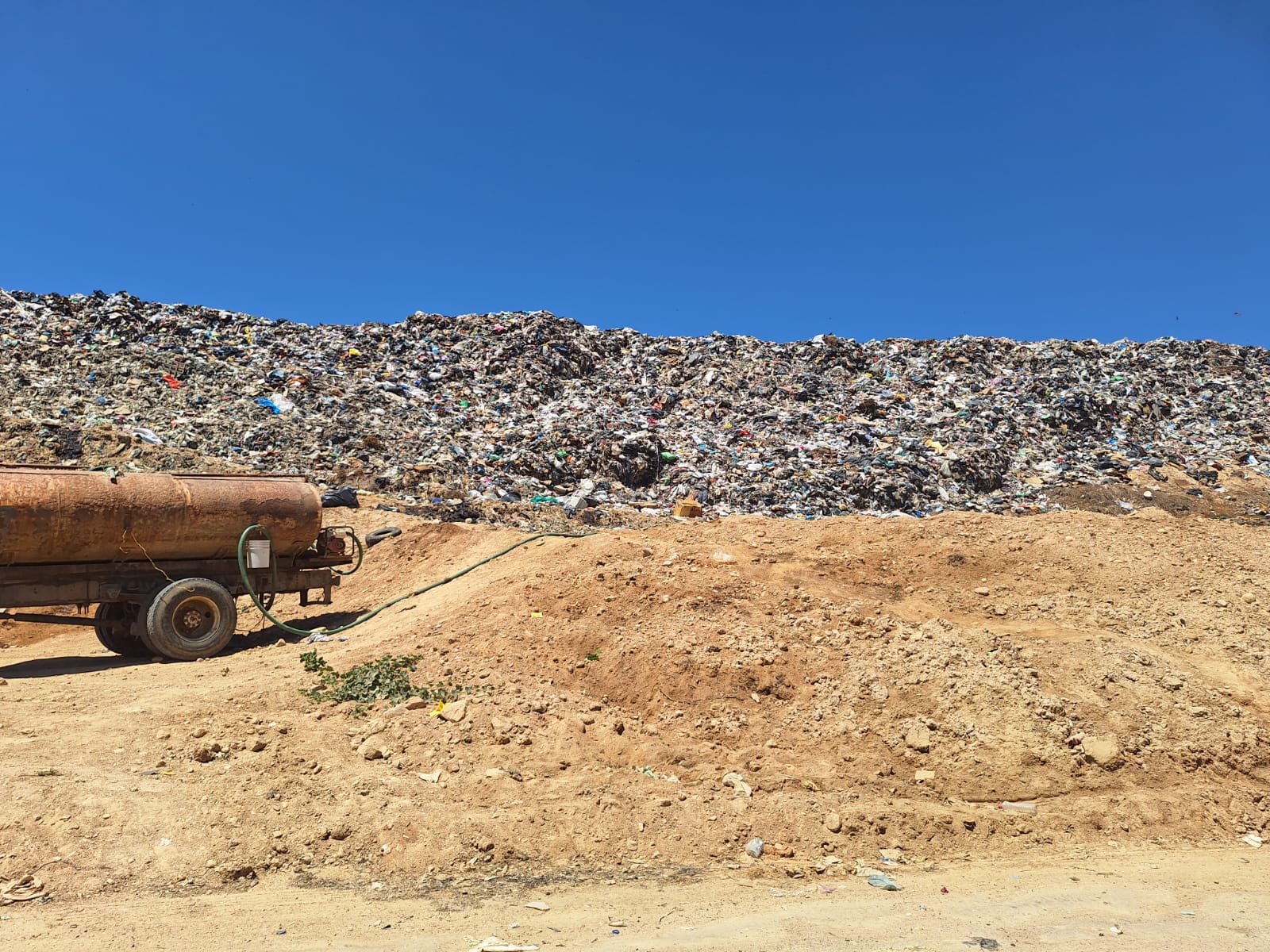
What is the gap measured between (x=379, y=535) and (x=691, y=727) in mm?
6651

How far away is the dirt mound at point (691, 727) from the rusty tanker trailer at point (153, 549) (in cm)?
44

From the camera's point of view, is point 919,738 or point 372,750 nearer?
point 372,750

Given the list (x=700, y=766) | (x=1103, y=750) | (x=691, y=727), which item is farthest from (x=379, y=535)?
(x=1103, y=750)

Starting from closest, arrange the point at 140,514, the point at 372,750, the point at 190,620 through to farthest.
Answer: the point at 372,750 → the point at 140,514 → the point at 190,620

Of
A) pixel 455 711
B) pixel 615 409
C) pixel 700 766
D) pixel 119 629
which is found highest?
pixel 615 409

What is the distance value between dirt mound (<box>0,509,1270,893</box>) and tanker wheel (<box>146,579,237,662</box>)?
0.24 m

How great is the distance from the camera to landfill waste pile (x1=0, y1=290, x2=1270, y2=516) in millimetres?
14234

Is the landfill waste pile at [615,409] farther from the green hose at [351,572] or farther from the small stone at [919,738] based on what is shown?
the small stone at [919,738]

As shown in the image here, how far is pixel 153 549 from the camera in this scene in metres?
7.80

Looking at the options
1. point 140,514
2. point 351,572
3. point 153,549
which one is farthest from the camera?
point 351,572

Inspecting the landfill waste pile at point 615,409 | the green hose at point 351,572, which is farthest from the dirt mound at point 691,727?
the landfill waste pile at point 615,409

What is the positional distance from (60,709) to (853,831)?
5260 mm

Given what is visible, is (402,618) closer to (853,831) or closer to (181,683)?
(181,683)

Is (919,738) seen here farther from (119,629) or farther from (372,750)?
(119,629)
